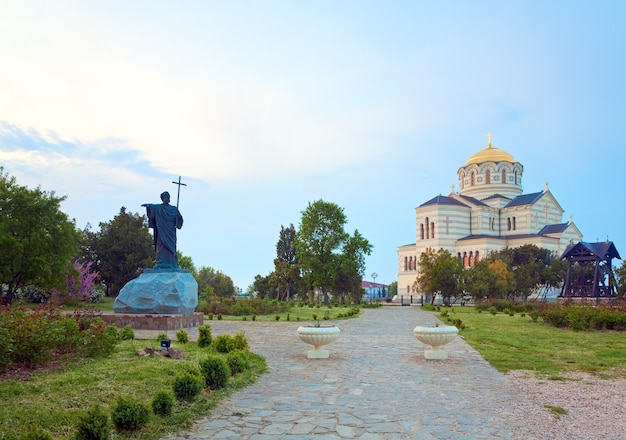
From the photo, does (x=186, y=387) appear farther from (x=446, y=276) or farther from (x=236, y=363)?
(x=446, y=276)

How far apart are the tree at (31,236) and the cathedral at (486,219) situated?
4165 cm

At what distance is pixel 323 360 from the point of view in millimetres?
10914

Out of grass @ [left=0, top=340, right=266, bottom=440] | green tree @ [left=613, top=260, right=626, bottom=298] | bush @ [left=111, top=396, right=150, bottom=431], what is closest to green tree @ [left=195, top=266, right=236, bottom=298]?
green tree @ [left=613, top=260, right=626, bottom=298]

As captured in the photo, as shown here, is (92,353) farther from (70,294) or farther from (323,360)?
(70,294)

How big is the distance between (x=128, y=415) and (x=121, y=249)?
36321 mm

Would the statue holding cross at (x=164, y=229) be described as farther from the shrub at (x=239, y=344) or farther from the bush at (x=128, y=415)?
the bush at (x=128, y=415)

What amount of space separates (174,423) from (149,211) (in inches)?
541

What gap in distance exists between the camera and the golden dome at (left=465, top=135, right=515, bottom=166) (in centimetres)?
6253

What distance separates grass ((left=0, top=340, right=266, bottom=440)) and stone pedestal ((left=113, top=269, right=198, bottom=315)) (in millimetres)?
7558

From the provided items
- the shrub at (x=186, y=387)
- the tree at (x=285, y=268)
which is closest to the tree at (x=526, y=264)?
the tree at (x=285, y=268)

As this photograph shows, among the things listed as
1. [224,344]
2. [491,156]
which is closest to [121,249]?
[224,344]

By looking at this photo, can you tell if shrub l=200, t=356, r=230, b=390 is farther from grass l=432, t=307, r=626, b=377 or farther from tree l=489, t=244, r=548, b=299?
tree l=489, t=244, r=548, b=299

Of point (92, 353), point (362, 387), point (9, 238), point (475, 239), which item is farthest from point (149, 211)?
point (475, 239)

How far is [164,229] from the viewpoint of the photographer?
18.5 metres
